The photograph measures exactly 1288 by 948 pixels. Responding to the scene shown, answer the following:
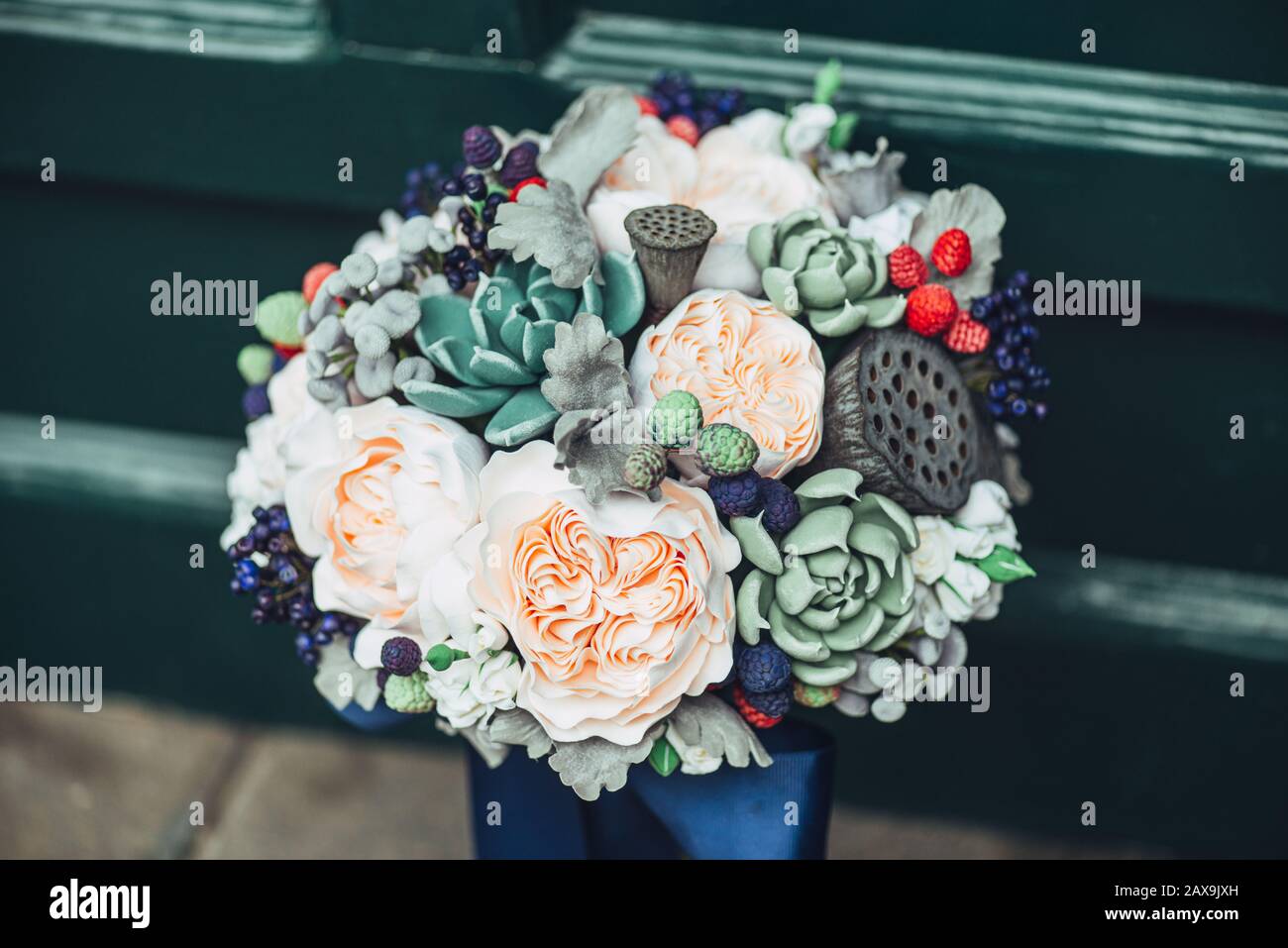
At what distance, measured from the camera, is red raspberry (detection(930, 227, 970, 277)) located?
129 cm

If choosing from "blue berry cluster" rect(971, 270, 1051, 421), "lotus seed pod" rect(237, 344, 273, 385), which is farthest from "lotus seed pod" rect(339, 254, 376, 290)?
"blue berry cluster" rect(971, 270, 1051, 421)

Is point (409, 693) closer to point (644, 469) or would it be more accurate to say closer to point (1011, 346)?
point (644, 469)

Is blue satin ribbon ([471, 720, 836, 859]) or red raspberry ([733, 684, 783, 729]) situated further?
blue satin ribbon ([471, 720, 836, 859])

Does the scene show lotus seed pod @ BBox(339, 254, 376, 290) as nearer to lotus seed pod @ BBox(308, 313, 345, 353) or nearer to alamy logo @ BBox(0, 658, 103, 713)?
lotus seed pod @ BBox(308, 313, 345, 353)

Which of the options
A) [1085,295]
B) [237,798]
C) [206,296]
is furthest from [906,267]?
[237,798]

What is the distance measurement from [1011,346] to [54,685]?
2044 millimetres

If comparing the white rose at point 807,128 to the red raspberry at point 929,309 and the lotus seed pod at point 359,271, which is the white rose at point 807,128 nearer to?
the red raspberry at point 929,309

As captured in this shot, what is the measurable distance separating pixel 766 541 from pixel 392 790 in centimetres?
144

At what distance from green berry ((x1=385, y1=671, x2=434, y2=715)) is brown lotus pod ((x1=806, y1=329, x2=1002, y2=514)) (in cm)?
47

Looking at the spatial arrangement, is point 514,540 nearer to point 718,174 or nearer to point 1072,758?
point 718,174

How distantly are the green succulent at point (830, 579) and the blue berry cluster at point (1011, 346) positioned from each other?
0.79ft

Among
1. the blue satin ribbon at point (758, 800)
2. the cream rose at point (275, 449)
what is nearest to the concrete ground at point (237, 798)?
the blue satin ribbon at point (758, 800)

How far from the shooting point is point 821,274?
121 cm

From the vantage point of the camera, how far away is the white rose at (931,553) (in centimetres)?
123
